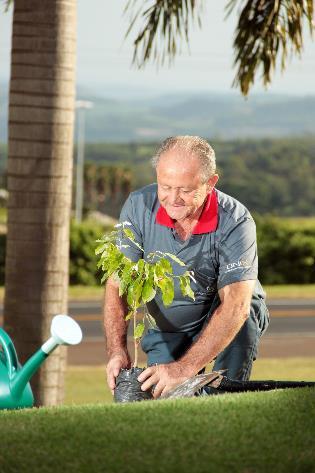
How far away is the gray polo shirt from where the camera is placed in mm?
4191

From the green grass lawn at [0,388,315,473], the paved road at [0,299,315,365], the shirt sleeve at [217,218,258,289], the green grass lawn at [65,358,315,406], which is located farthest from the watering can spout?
the paved road at [0,299,315,365]

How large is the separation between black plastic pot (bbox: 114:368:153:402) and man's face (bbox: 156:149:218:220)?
550mm

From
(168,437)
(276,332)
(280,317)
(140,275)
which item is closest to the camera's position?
(168,437)

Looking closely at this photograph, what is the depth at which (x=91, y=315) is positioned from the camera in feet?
76.5

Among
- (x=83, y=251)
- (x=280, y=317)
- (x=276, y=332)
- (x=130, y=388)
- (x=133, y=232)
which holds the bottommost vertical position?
(x=280, y=317)

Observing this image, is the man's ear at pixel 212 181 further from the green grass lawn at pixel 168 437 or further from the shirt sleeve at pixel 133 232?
the green grass lawn at pixel 168 437

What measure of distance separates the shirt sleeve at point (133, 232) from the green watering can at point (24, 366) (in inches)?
22.0

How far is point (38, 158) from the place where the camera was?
743 centimetres

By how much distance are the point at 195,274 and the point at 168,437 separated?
1.19m

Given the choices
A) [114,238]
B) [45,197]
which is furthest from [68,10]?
[114,238]

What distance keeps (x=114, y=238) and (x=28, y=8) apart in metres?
3.49

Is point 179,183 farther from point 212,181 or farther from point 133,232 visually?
point 133,232

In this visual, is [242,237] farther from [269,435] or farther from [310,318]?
[310,318]

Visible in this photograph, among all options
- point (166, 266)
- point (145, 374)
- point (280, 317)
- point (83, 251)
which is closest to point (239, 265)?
point (166, 266)
